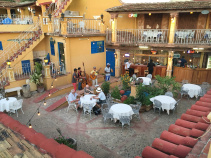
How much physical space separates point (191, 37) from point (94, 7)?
963 cm

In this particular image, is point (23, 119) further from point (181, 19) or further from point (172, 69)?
point (181, 19)

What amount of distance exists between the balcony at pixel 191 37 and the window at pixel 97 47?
626 cm

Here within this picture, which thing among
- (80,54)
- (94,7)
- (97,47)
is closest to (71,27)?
(80,54)

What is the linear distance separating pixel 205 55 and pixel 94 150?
13.6m

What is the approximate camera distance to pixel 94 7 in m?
18.4

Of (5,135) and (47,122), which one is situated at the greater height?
(5,135)

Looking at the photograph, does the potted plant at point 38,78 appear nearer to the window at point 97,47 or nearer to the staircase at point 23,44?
the staircase at point 23,44

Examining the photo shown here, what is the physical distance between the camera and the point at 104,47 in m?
16.8

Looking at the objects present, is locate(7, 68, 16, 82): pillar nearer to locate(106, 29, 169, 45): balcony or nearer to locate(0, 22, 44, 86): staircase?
locate(0, 22, 44, 86): staircase

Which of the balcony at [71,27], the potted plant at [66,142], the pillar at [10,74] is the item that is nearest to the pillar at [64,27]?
the balcony at [71,27]

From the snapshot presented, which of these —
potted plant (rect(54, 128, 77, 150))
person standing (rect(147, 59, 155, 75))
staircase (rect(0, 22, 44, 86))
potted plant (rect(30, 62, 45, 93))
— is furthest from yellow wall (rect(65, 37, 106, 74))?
potted plant (rect(54, 128, 77, 150))

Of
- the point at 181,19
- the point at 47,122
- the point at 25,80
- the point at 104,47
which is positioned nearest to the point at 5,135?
the point at 47,122

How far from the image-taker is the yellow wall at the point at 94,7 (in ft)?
57.7

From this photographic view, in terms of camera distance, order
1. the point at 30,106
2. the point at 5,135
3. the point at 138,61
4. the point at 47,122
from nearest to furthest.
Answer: the point at 5,135
the point at 47,122
the point at 30,106
the point at 138,61
